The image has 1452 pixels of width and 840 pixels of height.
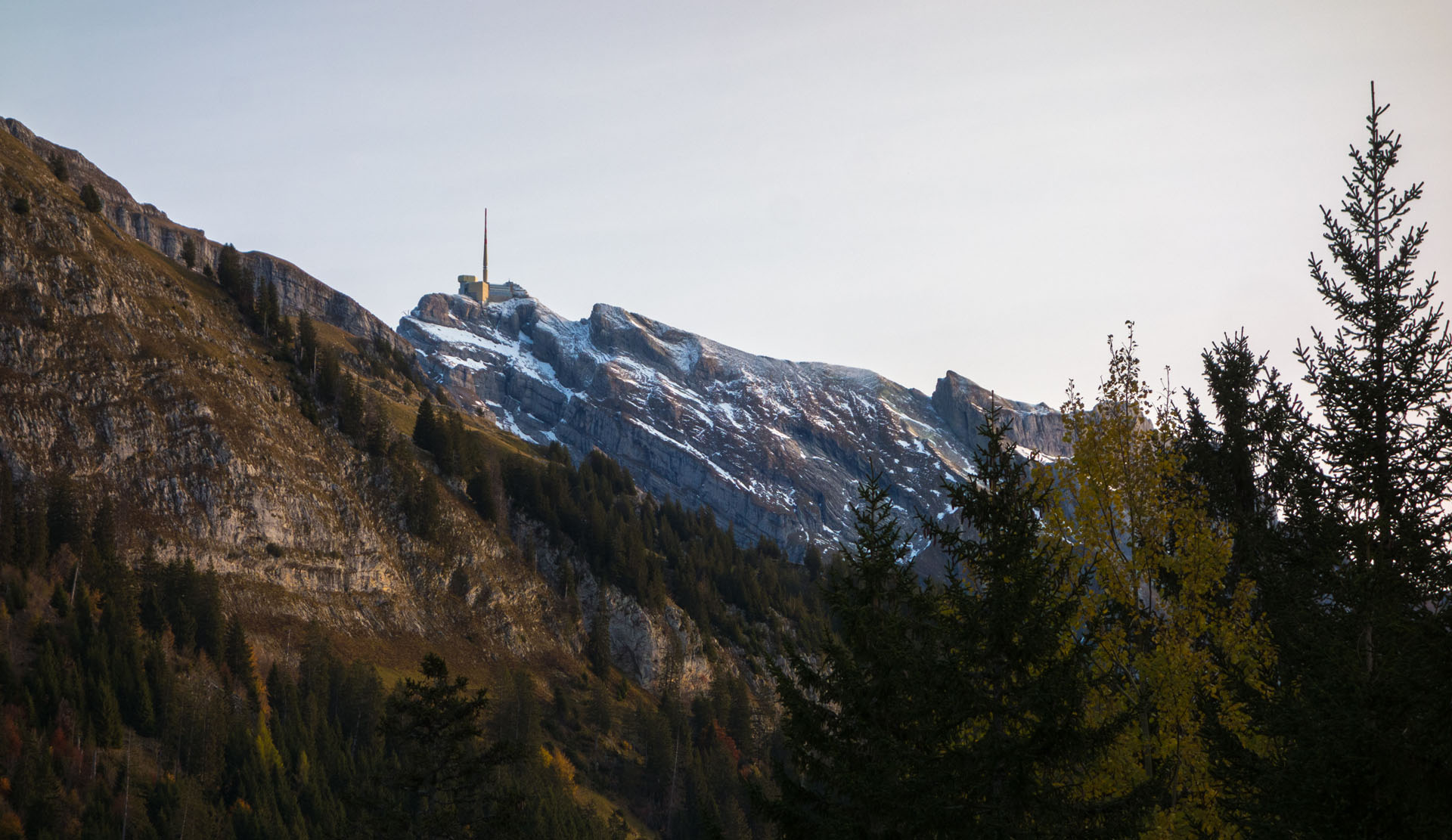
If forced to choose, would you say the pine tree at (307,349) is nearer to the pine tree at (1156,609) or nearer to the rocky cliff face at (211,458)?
the rocky cliff face at (211,458)

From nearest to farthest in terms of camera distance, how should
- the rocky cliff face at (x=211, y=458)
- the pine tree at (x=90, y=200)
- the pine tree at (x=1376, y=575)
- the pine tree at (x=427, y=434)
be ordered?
the pine tree at (x=1376, y=575) → the rocky cliff face at (x=211, y=458) → the pine tree at (x=90, y=200) → the pine tree at (x=427, y=434)

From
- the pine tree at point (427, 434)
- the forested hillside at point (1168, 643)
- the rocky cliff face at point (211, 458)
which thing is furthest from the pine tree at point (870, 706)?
the pine tree at point (427, 434)

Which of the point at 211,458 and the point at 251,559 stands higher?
the point at 211,458

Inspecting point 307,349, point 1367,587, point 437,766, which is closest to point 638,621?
point 307,349

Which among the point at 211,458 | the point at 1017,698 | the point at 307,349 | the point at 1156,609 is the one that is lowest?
the point at 1017,698

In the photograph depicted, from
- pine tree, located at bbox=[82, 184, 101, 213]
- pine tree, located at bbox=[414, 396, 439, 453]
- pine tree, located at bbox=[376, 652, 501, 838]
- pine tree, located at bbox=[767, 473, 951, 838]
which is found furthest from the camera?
pine tree, located at bbox=[414, 396, 439, 453]

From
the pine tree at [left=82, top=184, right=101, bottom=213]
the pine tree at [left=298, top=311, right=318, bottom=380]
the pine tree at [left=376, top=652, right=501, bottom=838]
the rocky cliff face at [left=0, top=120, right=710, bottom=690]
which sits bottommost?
the pine tree at [left=376, top=652, right=501, bottom=838]

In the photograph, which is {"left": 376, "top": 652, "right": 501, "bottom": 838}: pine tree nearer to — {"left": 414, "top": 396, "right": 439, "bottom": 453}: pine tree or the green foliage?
the green foliage

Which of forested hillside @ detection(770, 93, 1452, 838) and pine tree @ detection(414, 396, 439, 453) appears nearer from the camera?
forested hillside @ detection(770, 93, 1452, 838)

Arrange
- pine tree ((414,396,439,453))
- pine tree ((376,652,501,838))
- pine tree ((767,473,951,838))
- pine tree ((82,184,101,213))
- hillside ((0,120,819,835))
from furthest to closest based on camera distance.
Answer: pine tree ((414,396,439,453)) → pine tree ((82,184,101,213)) → hillside ((0,120,819,835)) → pine tree ((376,652,501,838)) → pine tree ((767,473,951,838))

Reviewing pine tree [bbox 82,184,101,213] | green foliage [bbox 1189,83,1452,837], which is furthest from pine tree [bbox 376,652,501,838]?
pine tree [bbox 82,184,101,213]

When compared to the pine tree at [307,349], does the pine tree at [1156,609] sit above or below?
below

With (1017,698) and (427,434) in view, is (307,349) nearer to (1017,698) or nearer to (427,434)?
(427,434)

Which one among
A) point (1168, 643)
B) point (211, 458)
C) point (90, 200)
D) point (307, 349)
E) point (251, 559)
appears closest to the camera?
point (1168, 643)
